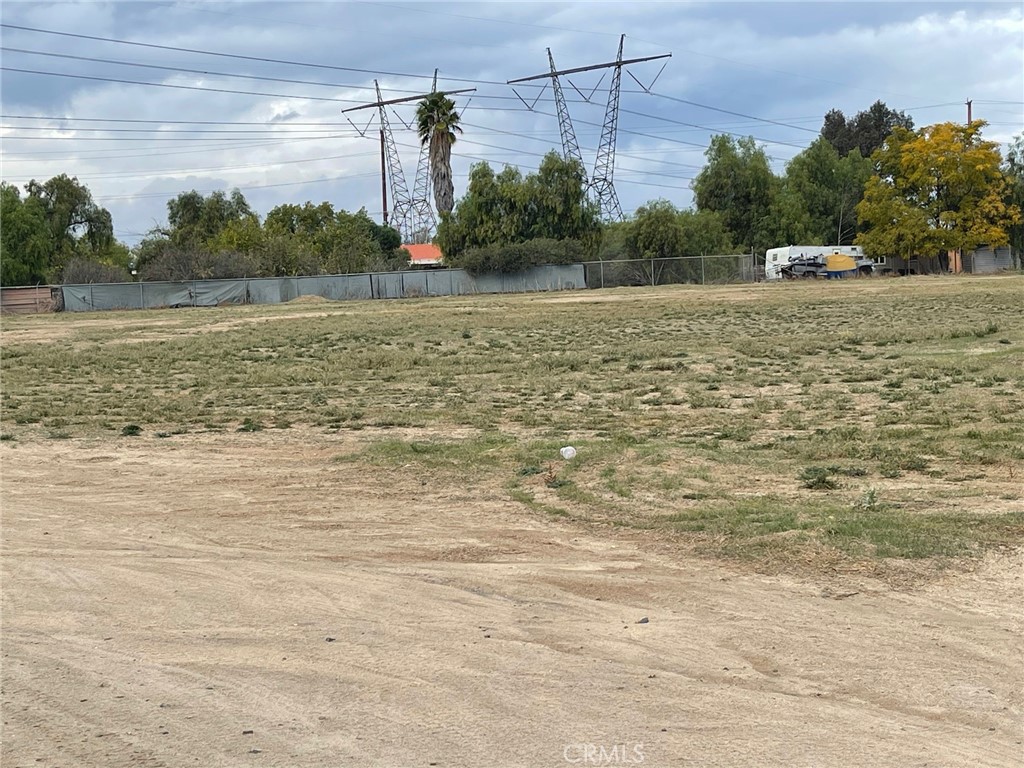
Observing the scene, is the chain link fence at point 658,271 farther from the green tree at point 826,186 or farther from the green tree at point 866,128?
the green tree at point 866,128

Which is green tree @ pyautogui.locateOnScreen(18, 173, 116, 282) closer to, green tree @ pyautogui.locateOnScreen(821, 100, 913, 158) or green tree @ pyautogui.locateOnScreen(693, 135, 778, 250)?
green tree @ pyautogui.locateOnScreen(693, 135, 778, 250)

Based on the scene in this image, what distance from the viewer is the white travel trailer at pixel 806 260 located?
257 ft

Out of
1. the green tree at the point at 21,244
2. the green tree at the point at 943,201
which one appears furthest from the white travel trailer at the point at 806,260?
the green tree at the point at 21,244

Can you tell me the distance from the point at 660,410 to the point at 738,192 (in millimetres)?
83108

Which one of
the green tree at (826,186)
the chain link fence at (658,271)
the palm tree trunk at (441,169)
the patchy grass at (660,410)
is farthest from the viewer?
the green tree at (826,186)

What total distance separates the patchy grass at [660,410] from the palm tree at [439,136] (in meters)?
54.8

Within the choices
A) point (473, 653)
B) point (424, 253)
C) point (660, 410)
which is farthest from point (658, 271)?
point (473, 653)

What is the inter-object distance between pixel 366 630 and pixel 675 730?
210 cm

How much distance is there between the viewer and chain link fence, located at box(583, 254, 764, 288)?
72125mm

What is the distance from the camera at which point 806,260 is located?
78.3m

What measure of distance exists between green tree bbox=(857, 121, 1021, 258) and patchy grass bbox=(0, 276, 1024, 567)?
48.9 m

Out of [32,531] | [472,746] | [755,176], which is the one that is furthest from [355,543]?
[755,176]

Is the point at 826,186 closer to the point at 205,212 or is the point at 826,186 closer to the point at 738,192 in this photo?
the point at 738,192

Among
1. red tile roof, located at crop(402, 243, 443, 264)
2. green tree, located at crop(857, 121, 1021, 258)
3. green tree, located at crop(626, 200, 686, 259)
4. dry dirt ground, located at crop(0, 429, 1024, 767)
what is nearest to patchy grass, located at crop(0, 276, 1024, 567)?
dry dirt ground, located at crop(0, 429, 1024, 767)
